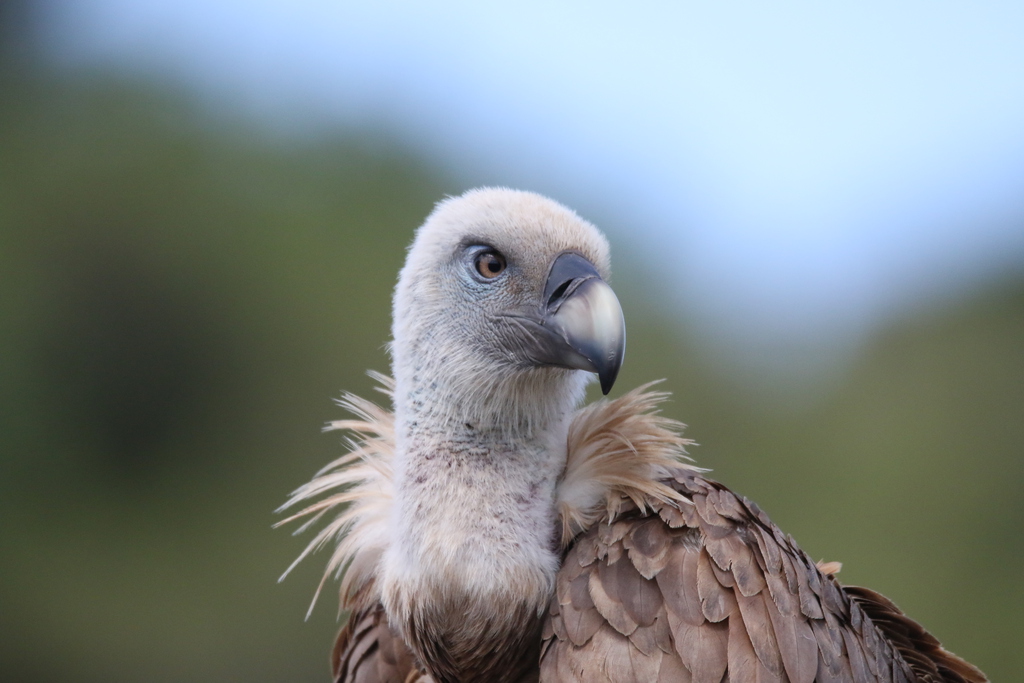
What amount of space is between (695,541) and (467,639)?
54cm

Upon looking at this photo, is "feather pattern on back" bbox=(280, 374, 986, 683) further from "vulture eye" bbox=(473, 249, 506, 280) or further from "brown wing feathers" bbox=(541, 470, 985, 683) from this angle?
"vulture eye" bbox=(473, 249, 506, 280)

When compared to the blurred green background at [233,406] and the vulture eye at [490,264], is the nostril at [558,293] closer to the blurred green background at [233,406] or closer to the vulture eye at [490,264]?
the vulture eye at [490,264]

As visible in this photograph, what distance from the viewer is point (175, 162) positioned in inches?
346

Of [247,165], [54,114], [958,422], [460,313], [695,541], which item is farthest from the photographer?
[247,165]

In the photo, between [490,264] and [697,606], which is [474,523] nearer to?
[697,606]

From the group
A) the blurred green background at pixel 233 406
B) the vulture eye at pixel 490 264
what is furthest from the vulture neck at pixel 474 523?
the blurred green background at pixel 233 406

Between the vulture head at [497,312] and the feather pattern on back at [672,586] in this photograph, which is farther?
the vulture head at [497,312]

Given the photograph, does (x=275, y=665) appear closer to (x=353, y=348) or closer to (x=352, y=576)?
(x=353, y=348)

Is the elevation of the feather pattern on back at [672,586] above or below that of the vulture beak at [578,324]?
below

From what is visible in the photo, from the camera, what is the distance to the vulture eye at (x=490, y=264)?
2068 millimetres

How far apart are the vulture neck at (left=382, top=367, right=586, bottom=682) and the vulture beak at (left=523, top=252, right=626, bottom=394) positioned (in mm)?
115

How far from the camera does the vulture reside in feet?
5.74

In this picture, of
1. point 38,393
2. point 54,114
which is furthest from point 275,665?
point 54,114

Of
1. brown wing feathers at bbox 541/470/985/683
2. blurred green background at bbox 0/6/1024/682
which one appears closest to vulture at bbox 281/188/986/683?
brown wing feathers at bbox 541/470/985/683
